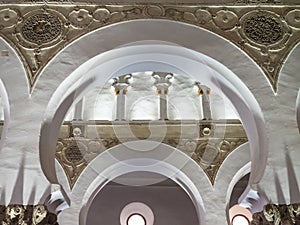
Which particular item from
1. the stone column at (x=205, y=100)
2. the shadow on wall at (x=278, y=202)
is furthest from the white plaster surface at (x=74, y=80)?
the stone column at (x=205, y=100)

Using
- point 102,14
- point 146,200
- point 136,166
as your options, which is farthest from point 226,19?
point 146,200

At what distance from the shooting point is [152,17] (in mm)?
3635

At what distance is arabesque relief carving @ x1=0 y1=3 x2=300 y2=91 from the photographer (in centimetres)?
348

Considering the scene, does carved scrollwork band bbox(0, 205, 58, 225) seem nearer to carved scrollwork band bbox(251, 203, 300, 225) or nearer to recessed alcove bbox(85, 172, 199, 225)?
carved scrollwork band bbox(251, 203, 300, 225)

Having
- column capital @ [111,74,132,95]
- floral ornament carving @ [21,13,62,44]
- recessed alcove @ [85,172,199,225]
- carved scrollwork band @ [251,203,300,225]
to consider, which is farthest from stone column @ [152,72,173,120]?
carved scrollwork band @ [251,203,300,225]

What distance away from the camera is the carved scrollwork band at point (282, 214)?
291cm

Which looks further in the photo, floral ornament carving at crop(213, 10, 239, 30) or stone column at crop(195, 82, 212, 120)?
stone column at crop(195, 82, 212, 120)

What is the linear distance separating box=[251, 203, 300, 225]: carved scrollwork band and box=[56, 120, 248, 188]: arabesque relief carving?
214 centimetres

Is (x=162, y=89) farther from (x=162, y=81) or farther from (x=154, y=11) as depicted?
(x=154, y=11)

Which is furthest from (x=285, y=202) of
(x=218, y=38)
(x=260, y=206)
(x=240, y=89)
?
(x=218, y=38)

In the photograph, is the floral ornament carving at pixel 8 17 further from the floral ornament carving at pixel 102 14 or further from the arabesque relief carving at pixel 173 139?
the arabesque relief carving at pixel 173 139

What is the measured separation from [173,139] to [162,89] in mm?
596

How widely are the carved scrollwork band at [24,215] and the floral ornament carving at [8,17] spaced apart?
57.7 inches

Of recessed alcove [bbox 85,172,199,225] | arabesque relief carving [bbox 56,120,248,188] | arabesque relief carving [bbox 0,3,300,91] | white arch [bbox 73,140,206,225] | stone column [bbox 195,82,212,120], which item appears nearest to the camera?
arabesque relief carving [bbox 0,3,300,91]
